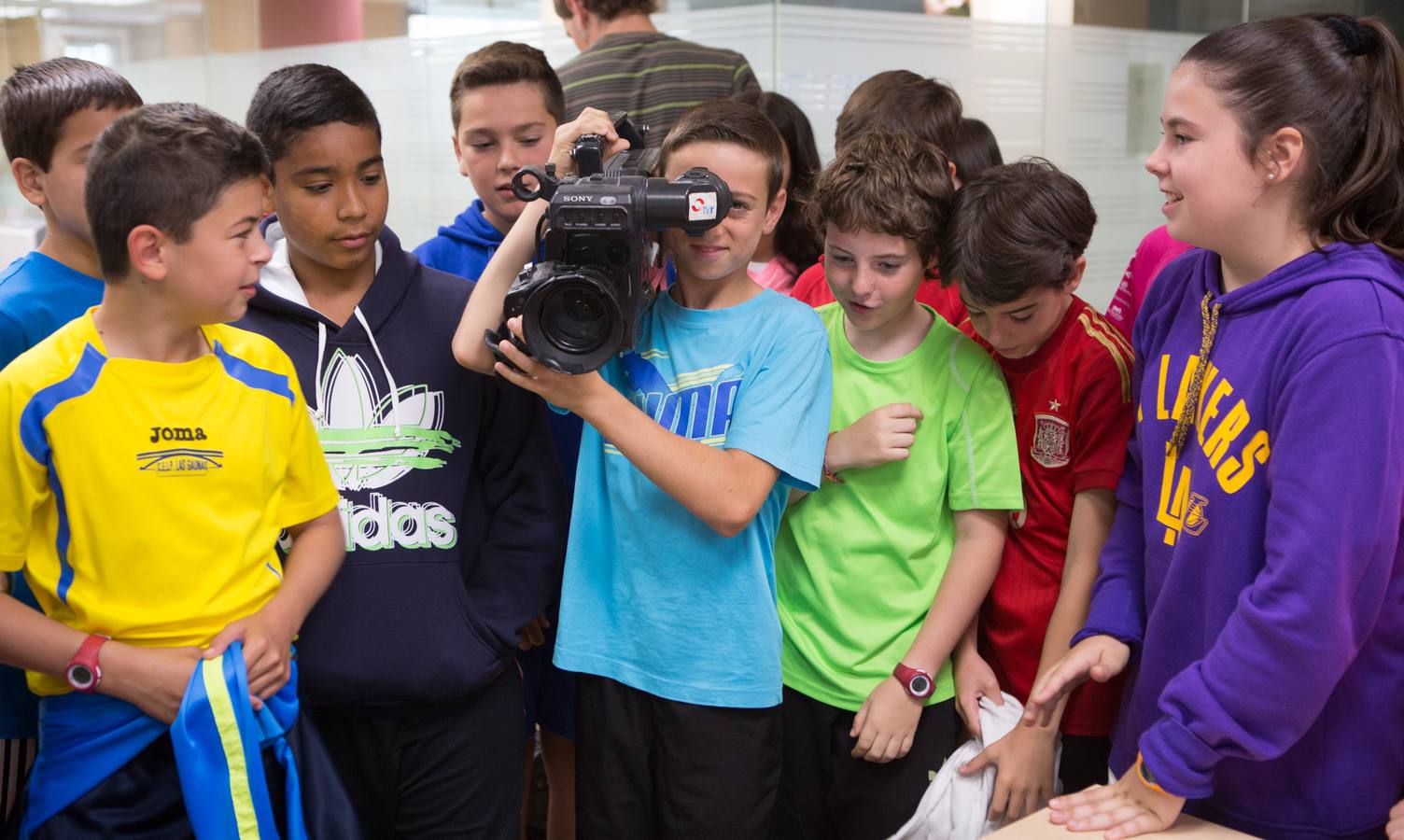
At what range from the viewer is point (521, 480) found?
1682 millimetres

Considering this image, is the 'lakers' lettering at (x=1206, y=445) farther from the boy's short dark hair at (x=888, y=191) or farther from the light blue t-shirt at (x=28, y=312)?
the light blue t-shirt at (x=28, y=312)

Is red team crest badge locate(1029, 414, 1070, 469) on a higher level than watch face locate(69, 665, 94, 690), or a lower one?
higher

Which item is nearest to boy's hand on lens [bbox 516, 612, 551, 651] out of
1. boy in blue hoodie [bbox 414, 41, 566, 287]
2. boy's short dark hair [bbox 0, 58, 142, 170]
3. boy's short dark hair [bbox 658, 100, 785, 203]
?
boy in blue hoodie [bbox 414, 41, 566, 287]

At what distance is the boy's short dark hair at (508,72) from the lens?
6.81ft

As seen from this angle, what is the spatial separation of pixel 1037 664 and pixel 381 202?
1.08m

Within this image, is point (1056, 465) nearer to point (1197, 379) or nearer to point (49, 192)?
point (1197, 379)

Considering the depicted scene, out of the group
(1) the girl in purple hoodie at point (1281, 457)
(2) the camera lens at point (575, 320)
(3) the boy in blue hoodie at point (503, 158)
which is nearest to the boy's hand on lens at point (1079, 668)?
(1) the girl in purple hoodie at point (1281, 457)

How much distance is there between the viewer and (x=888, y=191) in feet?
5.23

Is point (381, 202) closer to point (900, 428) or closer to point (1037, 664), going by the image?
point (900, 428)

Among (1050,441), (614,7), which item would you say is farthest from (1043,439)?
(614,7)

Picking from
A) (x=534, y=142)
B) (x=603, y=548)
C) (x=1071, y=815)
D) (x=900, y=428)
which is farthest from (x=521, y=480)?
(x=1071, y=815)

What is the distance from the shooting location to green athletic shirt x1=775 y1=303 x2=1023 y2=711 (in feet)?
5.21

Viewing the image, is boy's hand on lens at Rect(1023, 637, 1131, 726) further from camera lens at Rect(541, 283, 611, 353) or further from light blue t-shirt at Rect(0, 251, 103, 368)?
light blue t-shirt at Rect(0, 251, 103, 368)

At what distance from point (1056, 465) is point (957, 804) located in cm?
46
